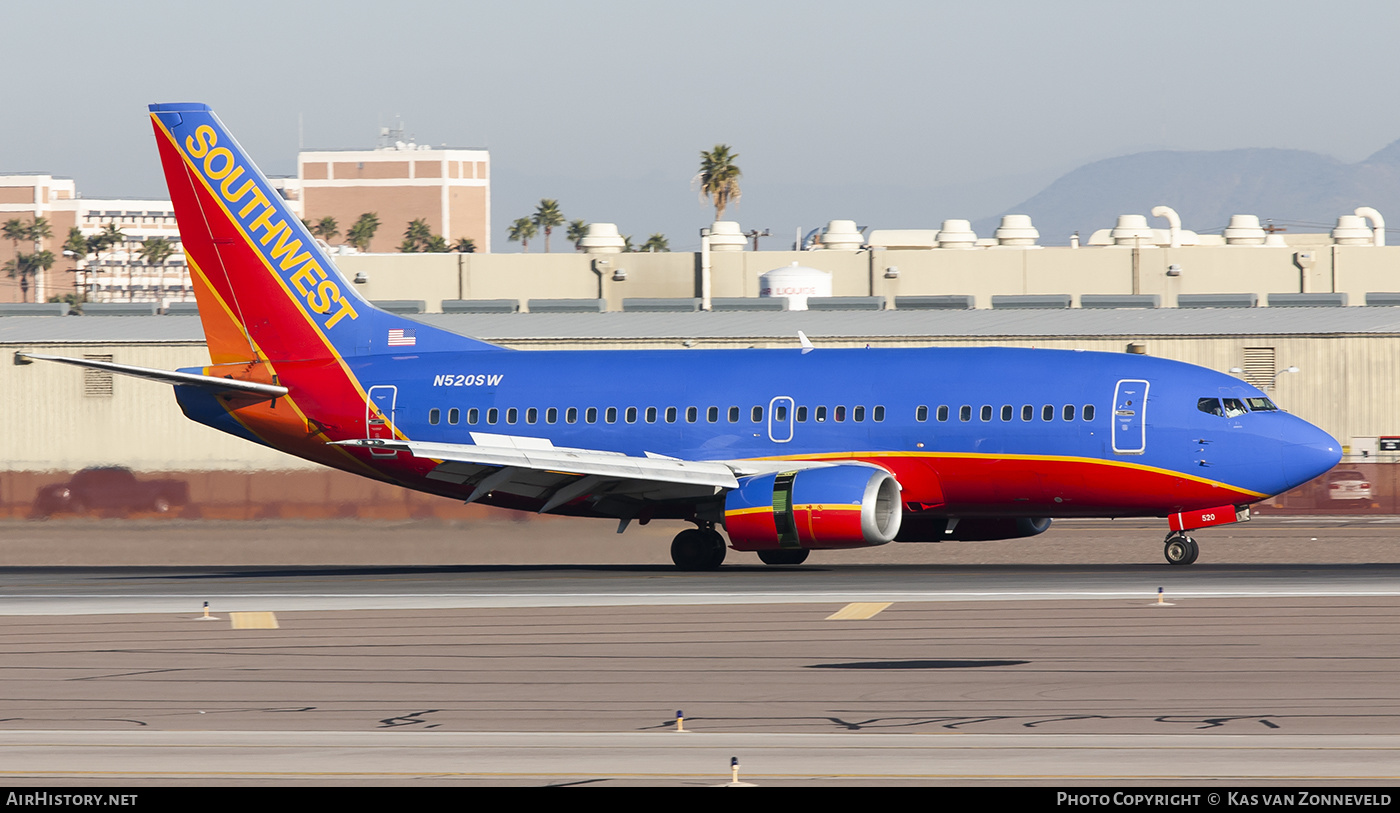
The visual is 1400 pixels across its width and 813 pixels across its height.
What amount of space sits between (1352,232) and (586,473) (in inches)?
2967

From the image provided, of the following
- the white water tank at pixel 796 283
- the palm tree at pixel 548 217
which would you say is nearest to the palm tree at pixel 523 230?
the palm tree at pixel 548 217

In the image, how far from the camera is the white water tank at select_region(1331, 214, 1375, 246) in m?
97.4

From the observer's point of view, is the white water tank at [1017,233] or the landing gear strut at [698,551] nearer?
the landing gear strut at [698,551]

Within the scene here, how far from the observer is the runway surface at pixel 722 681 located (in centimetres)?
1401

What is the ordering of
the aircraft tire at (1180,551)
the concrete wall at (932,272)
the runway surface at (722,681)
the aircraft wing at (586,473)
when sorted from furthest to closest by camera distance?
the concrete wall at (932,272) < the aircraft wing at (586,473) < the aircraft tire at (1180,551) < the runway surface at (722,681)

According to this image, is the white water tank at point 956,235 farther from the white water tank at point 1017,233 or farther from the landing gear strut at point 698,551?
the landing gear strut at point 698,551

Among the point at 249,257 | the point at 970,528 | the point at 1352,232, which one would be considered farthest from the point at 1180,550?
the point at 1352,232

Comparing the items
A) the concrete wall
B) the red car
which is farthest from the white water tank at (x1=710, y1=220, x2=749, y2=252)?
the red car

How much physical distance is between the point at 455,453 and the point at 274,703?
651 inches

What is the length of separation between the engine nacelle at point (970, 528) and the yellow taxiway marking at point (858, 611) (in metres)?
9.25

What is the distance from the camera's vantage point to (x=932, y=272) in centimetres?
9150

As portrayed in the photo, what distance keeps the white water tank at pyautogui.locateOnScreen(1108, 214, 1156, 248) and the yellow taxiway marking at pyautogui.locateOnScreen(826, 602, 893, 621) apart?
7903 cm

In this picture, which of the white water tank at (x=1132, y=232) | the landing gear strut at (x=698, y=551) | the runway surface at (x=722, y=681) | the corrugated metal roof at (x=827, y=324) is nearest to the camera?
the runway surface at (x=722, y=681)

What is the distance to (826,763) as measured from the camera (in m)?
13.9
